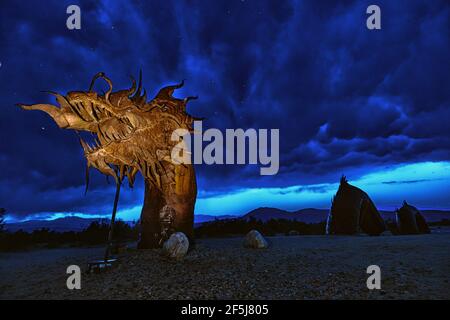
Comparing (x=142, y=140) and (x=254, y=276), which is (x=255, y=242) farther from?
(x=142, y=140)

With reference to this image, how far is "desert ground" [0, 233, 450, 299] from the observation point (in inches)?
202

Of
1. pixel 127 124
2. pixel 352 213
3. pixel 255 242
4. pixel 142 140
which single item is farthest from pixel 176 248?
pixel 352 213

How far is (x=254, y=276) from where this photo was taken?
6199mm

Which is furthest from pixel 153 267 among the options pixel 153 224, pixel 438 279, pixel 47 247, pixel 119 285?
pixel 47 247

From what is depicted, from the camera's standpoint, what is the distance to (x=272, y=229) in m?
22.4

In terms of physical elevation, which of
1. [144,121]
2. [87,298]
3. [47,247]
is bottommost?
[47,247]

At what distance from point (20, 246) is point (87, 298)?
1347 centimetres

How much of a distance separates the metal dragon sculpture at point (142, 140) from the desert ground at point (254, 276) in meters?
1.78

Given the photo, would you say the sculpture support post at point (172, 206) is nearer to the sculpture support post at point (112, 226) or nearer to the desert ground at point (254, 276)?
the desert ground at point (254, 276)

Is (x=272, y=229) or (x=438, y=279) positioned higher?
(x=438, y=279)

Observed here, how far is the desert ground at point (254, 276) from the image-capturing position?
513 centimetres
